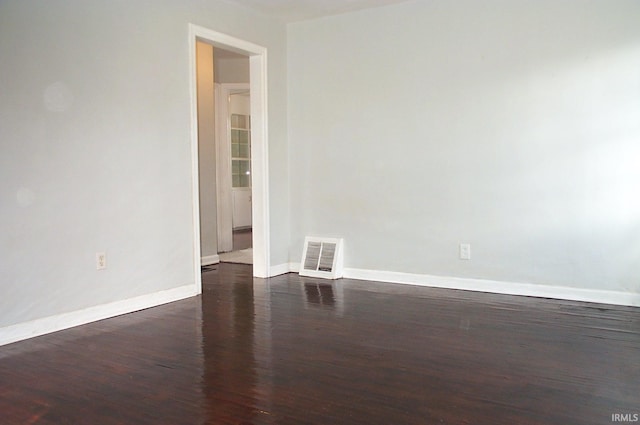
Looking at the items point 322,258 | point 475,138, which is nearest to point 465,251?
point 475,138

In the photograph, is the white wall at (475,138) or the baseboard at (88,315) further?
the white wall at (475,138)

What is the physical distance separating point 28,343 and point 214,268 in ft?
8.31

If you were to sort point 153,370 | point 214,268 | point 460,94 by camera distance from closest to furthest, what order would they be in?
1. point 153,370
2. point 460,94
3. point 214,268

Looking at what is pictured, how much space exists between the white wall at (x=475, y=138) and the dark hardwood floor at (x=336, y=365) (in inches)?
20.0

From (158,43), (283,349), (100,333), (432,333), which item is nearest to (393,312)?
(432,333)

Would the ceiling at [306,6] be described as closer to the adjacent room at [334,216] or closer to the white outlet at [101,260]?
the adjacent room at [334,216]

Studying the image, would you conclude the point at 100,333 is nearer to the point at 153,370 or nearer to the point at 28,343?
the point at 28,343

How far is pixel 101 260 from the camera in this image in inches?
141

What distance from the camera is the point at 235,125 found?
8766 millimetres

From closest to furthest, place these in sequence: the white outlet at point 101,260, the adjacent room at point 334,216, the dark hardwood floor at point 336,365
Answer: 1. the dark hardwood floor at point 336,365
2. the adjacent room at point 334,216
3. the white outlet at point 101,260

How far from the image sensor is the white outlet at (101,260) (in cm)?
357

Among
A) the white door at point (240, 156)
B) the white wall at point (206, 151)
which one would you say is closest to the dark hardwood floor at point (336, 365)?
the white wall at point (206, 151)

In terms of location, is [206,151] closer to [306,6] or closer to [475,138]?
[306,6]

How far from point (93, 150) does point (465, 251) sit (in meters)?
2.98
